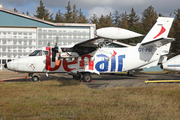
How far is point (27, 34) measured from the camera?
2941 cm

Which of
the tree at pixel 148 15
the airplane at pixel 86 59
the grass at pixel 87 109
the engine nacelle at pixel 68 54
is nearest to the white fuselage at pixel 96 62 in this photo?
the airplane at pixel 86 59

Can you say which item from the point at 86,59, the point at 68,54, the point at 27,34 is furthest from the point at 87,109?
the point at 27,34

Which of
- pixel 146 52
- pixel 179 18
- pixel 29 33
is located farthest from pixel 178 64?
pixel 179 18

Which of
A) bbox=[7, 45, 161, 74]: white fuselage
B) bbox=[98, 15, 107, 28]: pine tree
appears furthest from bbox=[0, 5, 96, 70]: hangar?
bbox=[98, 15, 107, 28]: pine tree

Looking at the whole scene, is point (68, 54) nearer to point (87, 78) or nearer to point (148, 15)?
point (87, 78)

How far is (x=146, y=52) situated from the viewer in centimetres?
→ 1808

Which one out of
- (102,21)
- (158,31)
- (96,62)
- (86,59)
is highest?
(102,21)

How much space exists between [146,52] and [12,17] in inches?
875

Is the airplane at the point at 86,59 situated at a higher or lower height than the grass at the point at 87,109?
higher

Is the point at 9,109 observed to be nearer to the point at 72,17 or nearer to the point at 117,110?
the point at 117,110

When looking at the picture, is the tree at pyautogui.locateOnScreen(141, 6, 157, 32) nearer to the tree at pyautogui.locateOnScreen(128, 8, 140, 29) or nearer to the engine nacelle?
the tree at pyautogui.locateOnScreen(128, 8, 140, 29)

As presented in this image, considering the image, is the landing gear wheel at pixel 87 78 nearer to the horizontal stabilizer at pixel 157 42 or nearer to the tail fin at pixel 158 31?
the horizontal stabilizer at pixel 157 42

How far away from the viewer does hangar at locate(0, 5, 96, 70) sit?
28984 mm

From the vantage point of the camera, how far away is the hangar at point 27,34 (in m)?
29.0
